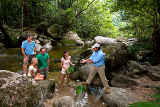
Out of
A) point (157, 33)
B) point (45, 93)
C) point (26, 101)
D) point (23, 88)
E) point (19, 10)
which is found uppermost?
point (19, 10)

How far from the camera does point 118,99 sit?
4570 millimetres

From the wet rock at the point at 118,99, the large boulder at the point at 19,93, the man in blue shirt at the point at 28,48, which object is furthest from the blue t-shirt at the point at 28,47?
the wet rock at the point at 118,99

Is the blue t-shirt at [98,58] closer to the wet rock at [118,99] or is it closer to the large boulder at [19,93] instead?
the wet rock at [118,99]

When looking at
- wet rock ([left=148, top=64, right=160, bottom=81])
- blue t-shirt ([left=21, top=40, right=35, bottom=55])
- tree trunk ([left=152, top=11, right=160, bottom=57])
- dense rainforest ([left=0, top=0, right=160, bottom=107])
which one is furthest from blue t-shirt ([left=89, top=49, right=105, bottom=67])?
tree trunk ([left=152, top=11, right=160, bottom=57])

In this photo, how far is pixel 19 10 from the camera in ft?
80.7

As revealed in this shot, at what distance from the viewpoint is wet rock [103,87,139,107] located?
4309mm

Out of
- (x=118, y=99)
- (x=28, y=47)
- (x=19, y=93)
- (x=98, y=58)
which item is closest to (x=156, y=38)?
(x=98, y=58)

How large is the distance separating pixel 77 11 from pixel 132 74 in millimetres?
22557

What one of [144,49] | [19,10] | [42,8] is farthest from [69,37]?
[144,49]

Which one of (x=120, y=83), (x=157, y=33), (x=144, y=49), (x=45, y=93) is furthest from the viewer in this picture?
(x=144, y=49)

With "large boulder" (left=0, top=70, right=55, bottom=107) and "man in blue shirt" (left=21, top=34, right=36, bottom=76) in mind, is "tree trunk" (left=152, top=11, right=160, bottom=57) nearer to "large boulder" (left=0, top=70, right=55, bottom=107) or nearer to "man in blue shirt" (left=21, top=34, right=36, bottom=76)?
"man in blue shirt" (left=21, top=34, right=36, bottom=76)

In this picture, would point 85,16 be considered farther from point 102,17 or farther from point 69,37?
point 69,37

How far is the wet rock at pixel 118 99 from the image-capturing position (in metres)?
4.31

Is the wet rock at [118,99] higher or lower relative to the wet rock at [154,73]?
higher
